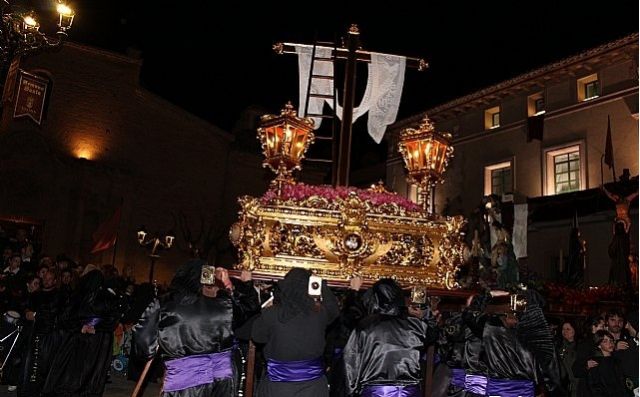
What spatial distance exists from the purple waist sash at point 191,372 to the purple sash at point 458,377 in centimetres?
233

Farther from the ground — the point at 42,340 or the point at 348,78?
the point at 348,78

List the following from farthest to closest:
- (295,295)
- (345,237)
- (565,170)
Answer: (565,170) < (345,237) < (295,295)

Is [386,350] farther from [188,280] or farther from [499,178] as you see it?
[499,178]

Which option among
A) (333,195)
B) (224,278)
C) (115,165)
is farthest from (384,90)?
(115,165)

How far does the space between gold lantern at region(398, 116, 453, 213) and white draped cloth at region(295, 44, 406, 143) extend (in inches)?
43.2

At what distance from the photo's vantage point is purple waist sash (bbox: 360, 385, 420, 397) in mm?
4289

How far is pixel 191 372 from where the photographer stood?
4172 millimetres

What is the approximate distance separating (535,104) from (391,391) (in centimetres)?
1911

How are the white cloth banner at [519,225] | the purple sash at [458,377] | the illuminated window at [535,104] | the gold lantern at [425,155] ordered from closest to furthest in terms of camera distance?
the purple sash at [458,377] → the gold lantern at [425,155] → the white cloth banner at [519,225] → the illuminated window at [535,104]

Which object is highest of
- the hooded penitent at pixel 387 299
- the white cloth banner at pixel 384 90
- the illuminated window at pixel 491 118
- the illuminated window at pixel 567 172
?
the illuminated window at pixel 491 118

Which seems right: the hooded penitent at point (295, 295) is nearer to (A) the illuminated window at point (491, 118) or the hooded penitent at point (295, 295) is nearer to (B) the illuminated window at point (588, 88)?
(B) the illuminated window at point (588, 88)

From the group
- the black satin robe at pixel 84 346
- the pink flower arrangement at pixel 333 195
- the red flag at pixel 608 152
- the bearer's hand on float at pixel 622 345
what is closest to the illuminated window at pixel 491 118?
the red flag at pixel 608 152

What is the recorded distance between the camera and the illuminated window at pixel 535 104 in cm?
2097

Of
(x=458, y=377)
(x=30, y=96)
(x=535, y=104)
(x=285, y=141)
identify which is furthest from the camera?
(x=535, y=104)
